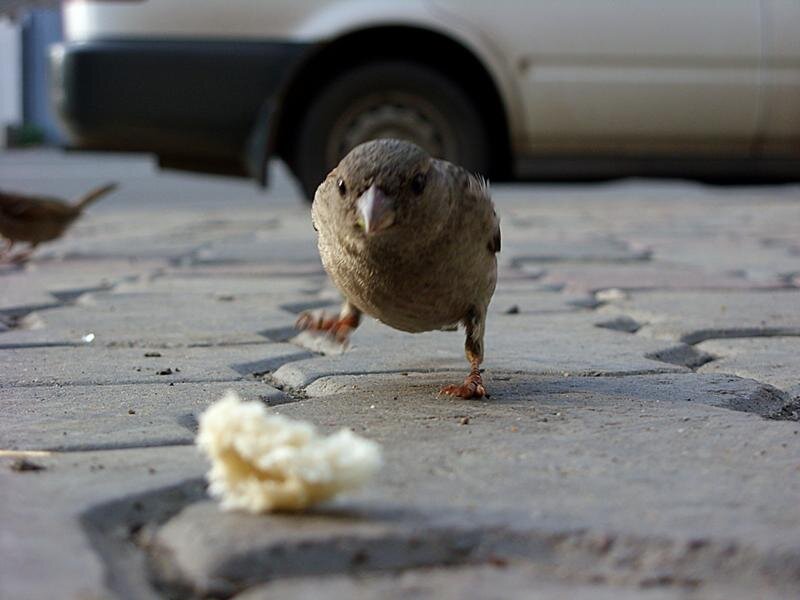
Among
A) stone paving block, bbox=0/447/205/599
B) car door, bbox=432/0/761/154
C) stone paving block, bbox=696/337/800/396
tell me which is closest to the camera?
stone paving block, bbox=0/447/205/599

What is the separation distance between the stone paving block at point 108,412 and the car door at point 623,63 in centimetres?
514

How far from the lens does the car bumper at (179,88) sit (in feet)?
23.2

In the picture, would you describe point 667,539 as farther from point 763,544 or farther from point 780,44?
point 780,44

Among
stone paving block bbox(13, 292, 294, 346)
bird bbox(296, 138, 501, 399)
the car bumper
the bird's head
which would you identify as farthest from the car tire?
the bird's head

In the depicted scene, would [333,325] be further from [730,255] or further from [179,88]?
[179,88]

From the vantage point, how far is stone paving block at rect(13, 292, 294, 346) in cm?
311

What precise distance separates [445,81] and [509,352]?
15.6ft

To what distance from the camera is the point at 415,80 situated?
7.42 meters

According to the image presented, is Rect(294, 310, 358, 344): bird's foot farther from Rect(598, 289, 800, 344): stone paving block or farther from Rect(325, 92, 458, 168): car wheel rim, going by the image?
Rect(325, 92, 458, 168): car wheel rim

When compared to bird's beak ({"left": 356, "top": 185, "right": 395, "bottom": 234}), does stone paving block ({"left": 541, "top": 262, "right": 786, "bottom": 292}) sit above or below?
below

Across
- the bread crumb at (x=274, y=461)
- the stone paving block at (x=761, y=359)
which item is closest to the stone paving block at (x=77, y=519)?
the bread crumb at (x=274, y=461)

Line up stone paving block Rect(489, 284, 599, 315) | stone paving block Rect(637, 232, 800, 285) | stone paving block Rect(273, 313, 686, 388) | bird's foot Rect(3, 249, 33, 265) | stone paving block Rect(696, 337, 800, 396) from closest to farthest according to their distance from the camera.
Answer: stone paving block Rect(696, 337, 800, 396), stone paving block Rect(273, 313, 686, 388), stone paving block Rect(489, 284, 599, 315), stone paving block Rect(637, 232, 800, 285), bird's foot Rect(3, 249, 33, 265)

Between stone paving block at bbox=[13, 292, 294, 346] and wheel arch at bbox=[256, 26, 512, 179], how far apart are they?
3.58 metres

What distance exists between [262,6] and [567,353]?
474cm
